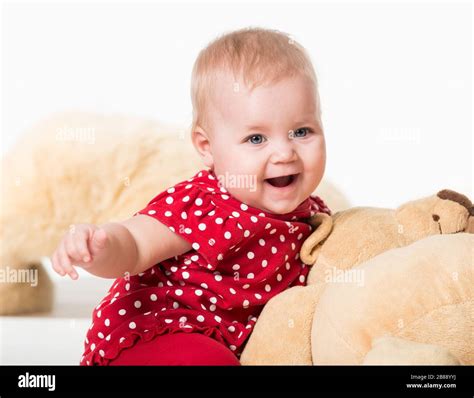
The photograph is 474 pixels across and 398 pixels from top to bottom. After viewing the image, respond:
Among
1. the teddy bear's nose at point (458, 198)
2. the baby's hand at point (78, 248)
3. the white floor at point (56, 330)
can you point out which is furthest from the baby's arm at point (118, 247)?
the white floor at point (56, 330)

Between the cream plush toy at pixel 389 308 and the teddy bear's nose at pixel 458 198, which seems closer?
the cream plush toy at pixel 389 308

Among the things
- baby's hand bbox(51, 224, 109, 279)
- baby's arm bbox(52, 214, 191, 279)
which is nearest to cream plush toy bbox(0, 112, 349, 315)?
baby's arm bbox(52, 214, 191, 279)

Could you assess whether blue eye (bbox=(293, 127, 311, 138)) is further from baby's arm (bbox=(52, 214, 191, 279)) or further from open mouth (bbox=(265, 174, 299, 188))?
baby's arm (bbox=(52, 214, 191, 279))

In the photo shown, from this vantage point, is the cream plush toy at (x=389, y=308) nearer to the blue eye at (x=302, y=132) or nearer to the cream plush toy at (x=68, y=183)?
the blue eye at (x=302, y=132)

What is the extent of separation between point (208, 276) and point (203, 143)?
0.79ft

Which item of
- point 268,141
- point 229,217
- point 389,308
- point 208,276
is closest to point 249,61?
point 268,141

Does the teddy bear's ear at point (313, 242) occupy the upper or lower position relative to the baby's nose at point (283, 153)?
lower

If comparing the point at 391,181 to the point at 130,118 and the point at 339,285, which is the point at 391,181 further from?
the point at 339,285

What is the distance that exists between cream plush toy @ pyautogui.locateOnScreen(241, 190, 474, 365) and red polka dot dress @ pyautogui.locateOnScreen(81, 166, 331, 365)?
0.07 m

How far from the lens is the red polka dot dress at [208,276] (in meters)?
1.40

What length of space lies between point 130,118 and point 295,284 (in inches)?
44.9

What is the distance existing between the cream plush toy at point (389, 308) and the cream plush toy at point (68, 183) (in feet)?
3.24

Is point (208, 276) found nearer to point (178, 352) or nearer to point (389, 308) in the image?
point (178, 352)

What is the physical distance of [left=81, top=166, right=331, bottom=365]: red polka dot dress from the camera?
4.60 feet
